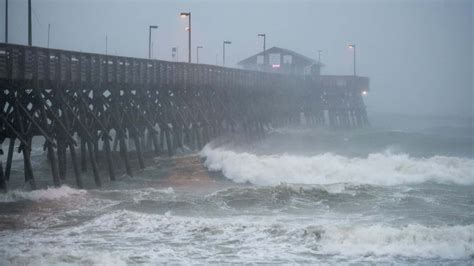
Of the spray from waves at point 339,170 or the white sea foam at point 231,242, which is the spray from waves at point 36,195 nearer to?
the white sea foam at point 231,242

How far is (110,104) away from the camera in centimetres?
2452

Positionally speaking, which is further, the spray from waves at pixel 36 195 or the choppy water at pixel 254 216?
the spray from waves at pixel 36 195

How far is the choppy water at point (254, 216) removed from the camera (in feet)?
41.8

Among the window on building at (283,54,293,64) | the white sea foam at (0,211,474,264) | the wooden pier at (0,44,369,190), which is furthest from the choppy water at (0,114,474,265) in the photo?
the window on building at (283,54,293,64)

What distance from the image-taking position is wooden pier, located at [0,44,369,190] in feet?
64.0

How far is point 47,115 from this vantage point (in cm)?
2062

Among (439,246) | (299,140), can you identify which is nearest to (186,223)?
(439,246)

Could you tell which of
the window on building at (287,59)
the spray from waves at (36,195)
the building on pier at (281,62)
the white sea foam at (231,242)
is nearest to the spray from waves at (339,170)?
the spray from waves at (36,195)

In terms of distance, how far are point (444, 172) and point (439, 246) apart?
13155mm

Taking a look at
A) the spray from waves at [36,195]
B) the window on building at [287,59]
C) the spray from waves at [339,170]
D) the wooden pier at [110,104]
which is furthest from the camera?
the window on building at [287,59]

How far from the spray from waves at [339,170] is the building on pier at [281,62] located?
140 feet

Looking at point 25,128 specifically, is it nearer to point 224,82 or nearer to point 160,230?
point 160,230

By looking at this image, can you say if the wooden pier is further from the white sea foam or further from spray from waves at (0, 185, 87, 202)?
the white sea foam

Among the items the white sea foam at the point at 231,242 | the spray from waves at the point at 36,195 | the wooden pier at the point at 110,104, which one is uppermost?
the wooden pier at the point at 110,104
